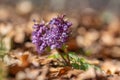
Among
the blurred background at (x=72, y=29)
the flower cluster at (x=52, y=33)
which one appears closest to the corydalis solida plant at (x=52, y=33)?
the flower cluster at (x=52, y=33)

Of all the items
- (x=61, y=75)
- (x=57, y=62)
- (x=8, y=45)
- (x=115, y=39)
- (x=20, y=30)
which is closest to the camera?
(x=61, y=75)

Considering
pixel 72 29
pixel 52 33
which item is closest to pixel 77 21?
pixel 72 29

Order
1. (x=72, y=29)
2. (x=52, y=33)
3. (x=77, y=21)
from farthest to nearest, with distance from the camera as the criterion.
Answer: (x=77, y=21)
(x=72, y=29)
(x=52, y=33)

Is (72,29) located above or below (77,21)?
below

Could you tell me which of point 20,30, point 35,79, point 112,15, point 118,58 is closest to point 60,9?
point 112,15

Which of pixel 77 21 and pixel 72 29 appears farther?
pixel 77 21

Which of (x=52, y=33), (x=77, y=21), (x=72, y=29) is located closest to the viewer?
(x=52, y=33)

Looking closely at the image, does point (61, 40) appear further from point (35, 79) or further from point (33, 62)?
point (35, 79)

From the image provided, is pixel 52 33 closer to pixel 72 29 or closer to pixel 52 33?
pixel 52 33
